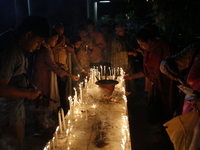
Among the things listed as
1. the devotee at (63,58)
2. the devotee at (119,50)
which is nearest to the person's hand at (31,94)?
the devotee at (63,58)

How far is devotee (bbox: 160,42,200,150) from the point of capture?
2.28 m

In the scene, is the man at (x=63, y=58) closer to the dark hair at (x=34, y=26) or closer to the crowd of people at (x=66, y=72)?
the crowd of people at (x=66, y=72)

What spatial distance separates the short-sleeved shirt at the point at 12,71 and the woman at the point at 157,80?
8.36 ft

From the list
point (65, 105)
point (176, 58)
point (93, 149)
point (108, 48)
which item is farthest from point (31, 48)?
point (108, 48)

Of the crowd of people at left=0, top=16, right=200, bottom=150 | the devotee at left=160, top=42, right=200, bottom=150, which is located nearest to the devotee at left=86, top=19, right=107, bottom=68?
the crowd of people at left=0, top=16, right=200, bottom=150

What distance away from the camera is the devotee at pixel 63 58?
5605mm

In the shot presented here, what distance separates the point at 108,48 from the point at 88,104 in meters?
4.63

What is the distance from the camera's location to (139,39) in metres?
4.36

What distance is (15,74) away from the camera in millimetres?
2553

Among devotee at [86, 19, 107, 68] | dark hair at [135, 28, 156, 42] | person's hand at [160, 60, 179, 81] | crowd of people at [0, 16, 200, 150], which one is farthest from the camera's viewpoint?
devotee at [86, 19, 107, 68]

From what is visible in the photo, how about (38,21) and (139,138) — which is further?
(139,138)

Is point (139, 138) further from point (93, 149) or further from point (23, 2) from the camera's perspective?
point (23, 2)

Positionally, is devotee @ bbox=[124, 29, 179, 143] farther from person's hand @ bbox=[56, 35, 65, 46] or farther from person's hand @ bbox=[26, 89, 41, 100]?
person's hand @ bbox=[26, 89, 41, 100]

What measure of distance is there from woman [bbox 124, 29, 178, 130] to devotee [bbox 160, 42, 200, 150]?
57.2 inches
